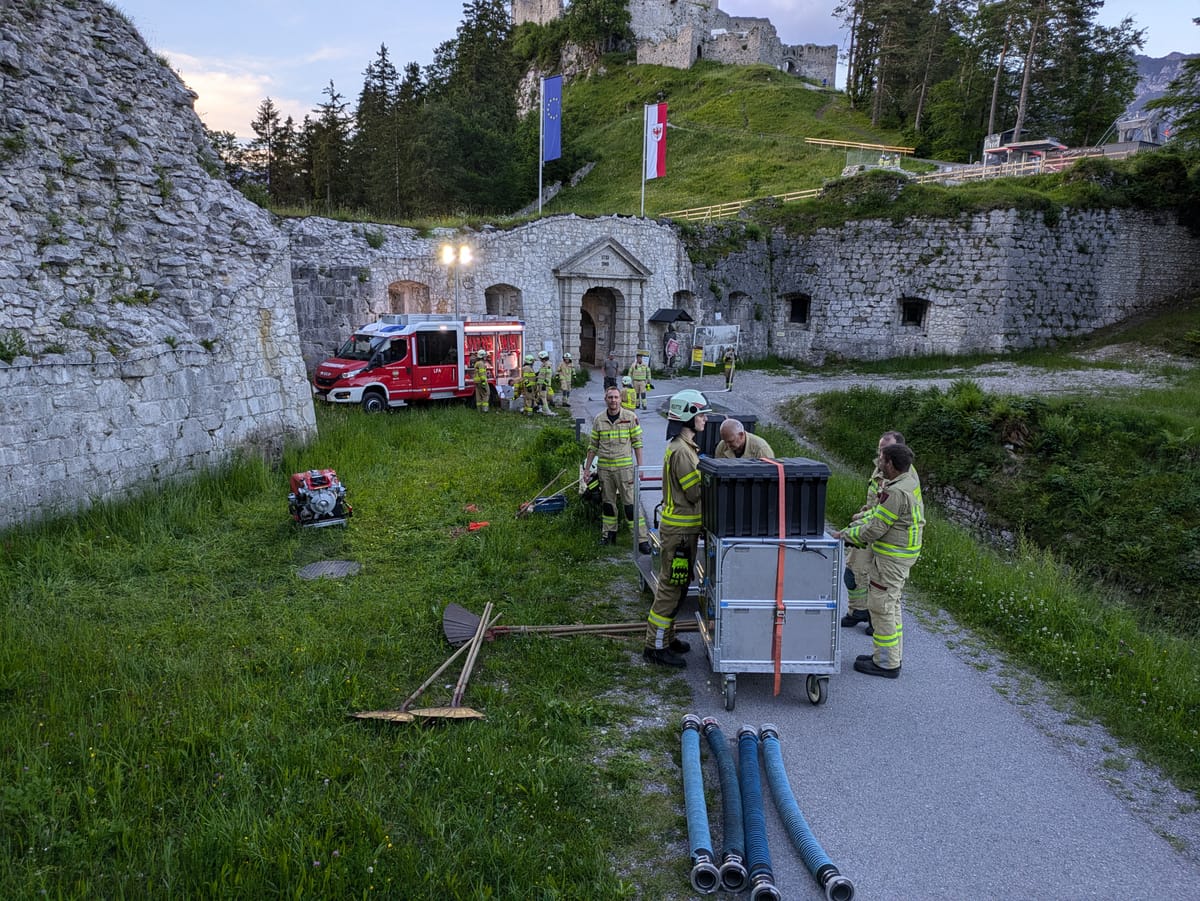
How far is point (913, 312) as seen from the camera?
2602cm

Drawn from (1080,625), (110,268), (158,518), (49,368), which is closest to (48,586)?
(158,518)

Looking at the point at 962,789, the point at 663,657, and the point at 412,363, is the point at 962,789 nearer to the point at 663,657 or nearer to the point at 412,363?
the point at 663,657

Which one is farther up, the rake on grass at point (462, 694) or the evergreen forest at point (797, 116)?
the evergreen forest at point (797, 116)

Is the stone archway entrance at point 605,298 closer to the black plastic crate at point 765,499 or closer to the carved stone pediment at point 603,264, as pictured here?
the carved stone pediment at point 603,264

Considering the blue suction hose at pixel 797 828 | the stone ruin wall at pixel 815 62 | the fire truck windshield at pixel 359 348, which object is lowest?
the blue suction hose at pixel 797 828

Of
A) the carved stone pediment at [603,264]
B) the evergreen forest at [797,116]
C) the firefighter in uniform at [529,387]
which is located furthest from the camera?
the evergreen forest at [797,116]

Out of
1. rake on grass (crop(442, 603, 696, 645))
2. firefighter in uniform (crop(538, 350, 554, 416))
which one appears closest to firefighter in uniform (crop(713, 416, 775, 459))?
rake on grass (crop(442, 603, 696, 645))

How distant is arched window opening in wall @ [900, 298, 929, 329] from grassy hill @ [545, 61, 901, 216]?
973 centimetres

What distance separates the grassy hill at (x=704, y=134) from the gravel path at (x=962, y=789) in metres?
29.1

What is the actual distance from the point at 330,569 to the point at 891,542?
5.46 meters

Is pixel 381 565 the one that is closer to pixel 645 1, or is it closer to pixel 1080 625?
pixel 1080 625

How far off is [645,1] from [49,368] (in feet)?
215

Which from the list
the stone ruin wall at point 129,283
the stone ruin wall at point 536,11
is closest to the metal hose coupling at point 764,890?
the stone ruin wall at point 129,283

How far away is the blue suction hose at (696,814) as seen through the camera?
138 inches
